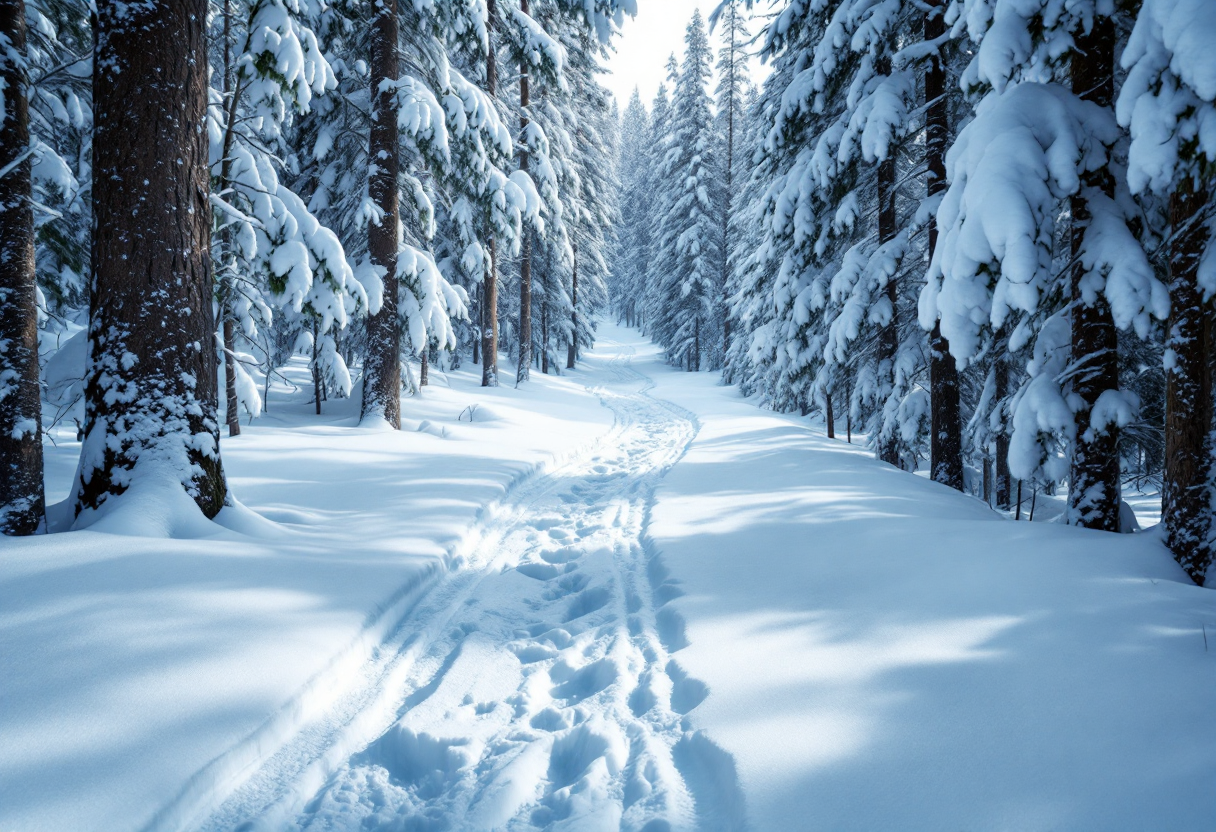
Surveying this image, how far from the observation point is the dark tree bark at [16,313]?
4.59 metres

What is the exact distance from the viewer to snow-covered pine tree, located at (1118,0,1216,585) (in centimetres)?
324

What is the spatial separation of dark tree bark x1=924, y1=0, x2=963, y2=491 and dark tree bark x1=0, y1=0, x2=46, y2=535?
32.3 ft

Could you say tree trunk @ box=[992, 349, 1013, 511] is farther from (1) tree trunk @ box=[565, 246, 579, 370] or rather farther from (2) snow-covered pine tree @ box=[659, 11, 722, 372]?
(2) snow-covered pine tree @ box=[659, 11, 722, 372]

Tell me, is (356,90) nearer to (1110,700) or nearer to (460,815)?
(460,815)

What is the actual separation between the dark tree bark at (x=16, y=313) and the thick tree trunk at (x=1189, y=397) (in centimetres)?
837

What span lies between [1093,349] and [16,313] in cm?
863

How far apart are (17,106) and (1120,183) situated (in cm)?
873

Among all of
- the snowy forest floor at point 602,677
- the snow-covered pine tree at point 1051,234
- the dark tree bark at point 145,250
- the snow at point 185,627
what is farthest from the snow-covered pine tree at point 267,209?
the snow-covered pine tree at point 1051,234

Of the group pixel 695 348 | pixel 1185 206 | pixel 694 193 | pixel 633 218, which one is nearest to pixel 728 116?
pixel 694 193

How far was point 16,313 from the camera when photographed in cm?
471

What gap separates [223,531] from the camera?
195 inches

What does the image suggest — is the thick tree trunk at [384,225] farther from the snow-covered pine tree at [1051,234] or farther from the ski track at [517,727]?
the snow-covered pine tree at [1051,234]

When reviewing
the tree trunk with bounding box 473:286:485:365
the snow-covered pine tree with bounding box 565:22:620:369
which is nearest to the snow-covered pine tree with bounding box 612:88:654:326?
the snow-covered pine tree with bounding box 565:22:620:369

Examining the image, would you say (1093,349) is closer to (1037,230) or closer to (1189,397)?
(1189,397)
